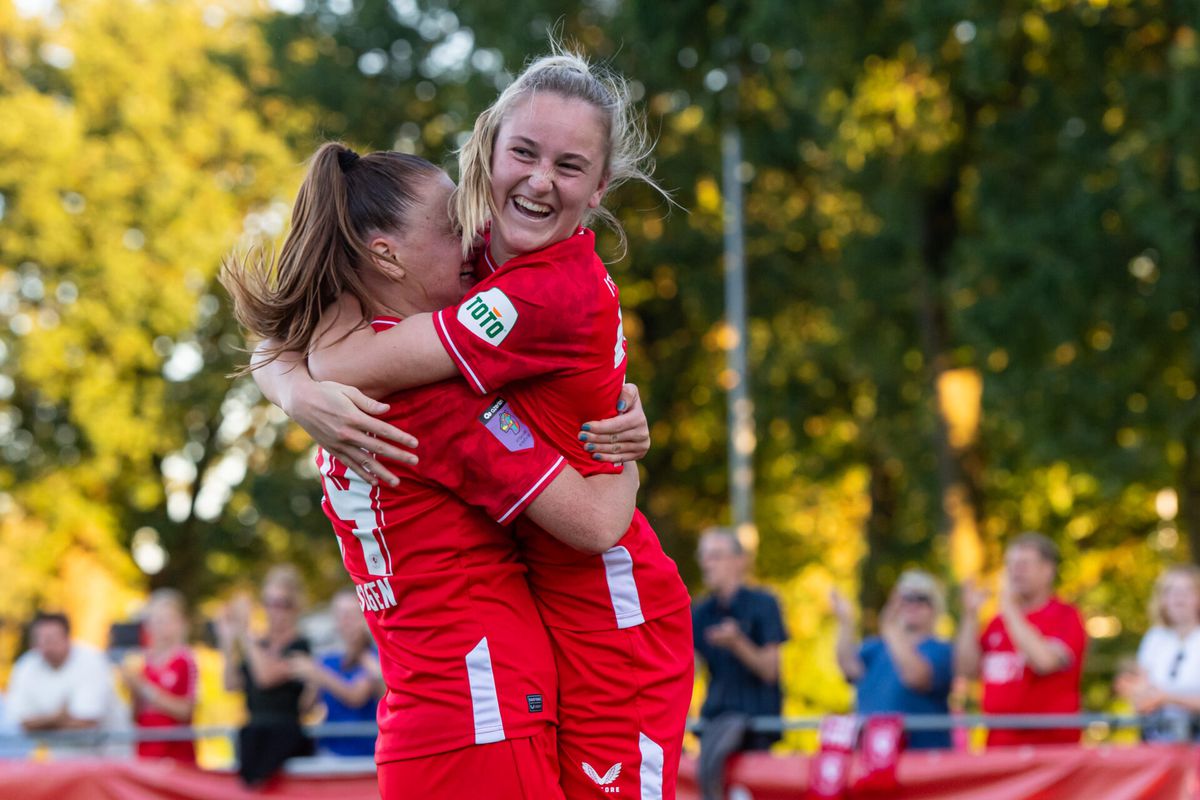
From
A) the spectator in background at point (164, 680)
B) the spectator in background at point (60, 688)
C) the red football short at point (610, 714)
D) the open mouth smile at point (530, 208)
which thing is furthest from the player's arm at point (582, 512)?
the spectator in background at point (60, 688)

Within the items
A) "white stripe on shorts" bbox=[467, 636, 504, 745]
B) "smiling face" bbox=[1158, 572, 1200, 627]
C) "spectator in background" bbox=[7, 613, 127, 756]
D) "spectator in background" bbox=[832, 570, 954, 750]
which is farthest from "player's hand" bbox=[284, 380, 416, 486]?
"spectator in background" bbox=[7, 613, 127, 756]

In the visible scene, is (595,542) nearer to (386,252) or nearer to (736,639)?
(386,252)

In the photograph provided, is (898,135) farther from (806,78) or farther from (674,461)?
(674,461)

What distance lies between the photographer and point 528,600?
11.3 feet

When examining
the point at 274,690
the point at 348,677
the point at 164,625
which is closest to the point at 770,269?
the point at 164,625

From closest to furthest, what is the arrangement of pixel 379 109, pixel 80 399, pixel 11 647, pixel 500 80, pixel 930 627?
pixel 930 627 < pixel 500 80 < pixel 379 109 < pixel 80 399 < pixel 11 647

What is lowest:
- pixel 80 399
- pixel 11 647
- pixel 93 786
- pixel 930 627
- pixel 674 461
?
pixel 93 786

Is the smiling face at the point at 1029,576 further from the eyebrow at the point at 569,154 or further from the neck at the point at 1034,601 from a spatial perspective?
the eyebrow at the point at 569,154

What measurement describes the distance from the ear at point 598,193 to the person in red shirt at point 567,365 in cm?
2

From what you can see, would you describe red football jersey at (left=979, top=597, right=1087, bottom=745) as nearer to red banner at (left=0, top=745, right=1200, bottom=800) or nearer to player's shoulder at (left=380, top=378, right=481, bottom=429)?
red banner at (left=0, top=745, right=1200, bottom=800)

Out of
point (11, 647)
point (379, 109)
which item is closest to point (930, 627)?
point (379, 109)

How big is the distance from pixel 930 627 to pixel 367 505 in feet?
22.5

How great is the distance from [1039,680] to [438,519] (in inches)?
247

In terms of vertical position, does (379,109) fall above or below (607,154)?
above
